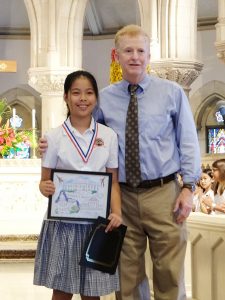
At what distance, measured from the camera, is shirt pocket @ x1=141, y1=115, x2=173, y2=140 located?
4.01 meters

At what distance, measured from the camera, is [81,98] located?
12.9 feet

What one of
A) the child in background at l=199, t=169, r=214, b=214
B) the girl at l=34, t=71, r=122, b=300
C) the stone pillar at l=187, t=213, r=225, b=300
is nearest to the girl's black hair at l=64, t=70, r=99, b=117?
the girl at l=34, t=71, r=122, b=300

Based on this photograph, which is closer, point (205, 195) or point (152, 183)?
point (152, 183)

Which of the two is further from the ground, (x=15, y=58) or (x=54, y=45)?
(x=15, y=58)

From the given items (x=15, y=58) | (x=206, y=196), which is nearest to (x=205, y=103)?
(x=15, y=58)

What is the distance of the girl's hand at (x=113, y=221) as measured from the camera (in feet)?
12.6

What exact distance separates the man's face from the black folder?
0.71 m

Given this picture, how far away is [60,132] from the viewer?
3.99 meters

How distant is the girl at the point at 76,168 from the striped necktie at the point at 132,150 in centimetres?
6

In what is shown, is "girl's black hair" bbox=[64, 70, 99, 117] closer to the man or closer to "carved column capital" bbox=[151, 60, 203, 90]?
the man

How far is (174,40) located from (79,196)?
401 inches

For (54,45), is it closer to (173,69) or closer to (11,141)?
(173,69)

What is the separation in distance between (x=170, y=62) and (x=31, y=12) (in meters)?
3.44

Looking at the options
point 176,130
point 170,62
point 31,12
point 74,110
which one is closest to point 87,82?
point 74,110
